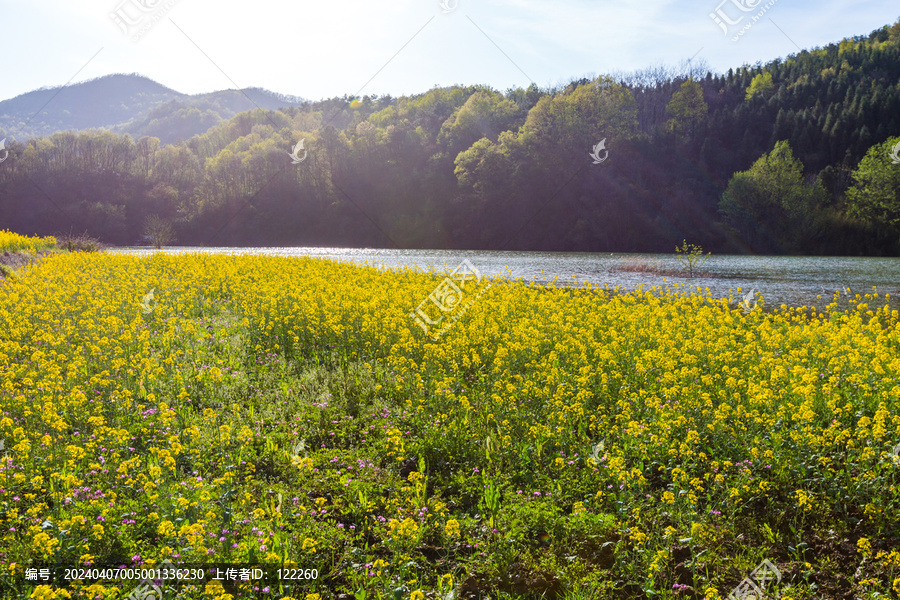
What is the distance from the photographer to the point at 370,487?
4.69 meters

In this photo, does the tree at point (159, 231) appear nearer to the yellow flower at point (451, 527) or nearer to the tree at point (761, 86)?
the yellow flower at point (451, 527)

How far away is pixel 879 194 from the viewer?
54.2m

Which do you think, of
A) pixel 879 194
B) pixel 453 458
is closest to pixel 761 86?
pixel 879 194

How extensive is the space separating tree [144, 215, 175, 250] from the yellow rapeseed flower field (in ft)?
240

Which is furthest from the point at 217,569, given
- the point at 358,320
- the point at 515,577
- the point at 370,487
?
the point at 358,320

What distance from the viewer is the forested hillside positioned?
6034cm

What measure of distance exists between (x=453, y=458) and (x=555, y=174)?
65.7 meters

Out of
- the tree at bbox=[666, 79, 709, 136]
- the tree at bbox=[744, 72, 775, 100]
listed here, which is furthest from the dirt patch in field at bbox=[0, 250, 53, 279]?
the tree at bbox=[744, 72, 775, 100]

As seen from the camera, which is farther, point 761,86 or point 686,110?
point 761,86

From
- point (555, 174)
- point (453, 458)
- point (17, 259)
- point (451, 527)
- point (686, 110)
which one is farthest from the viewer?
point (686, 110)

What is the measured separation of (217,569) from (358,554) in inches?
37.3

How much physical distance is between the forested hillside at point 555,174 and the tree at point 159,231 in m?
2.96

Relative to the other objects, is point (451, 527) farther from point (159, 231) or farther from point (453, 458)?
point (159, 231)

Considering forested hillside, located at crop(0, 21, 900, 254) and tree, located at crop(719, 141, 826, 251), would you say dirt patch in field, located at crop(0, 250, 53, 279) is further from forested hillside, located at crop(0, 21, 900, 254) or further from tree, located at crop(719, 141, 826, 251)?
tree, located at crop(719, 141, 826, 251)
